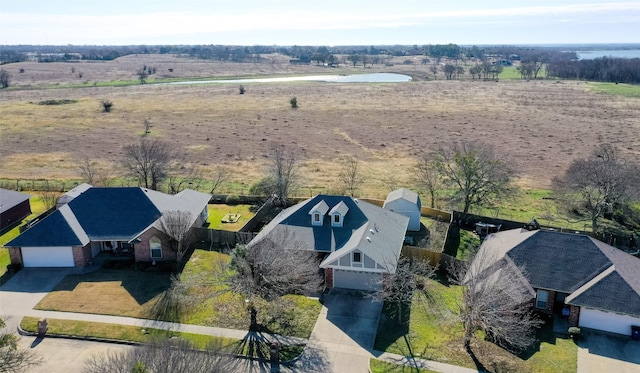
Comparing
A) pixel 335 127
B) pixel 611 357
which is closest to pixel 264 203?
pixel 611 357

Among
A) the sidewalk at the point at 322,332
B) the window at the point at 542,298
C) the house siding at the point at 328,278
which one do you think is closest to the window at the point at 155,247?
the sidewalk at the point at 322,332

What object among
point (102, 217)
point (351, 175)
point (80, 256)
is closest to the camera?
point (80, 256)

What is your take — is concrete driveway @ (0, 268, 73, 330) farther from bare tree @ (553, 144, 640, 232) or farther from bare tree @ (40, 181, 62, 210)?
bare tree @ (553, 144, 640, 232)

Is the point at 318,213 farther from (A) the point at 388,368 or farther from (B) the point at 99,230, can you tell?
(B) the point at 99,230

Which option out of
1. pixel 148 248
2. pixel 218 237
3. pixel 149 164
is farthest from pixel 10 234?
pixel 218 237

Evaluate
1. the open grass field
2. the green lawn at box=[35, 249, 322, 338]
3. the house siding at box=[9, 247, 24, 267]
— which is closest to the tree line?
the open grass field

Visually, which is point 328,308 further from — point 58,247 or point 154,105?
point 154,105
